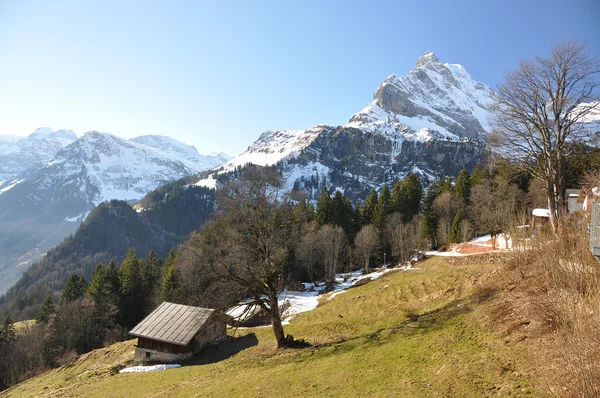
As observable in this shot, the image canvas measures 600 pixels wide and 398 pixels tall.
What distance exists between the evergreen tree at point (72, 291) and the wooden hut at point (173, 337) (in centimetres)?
4639

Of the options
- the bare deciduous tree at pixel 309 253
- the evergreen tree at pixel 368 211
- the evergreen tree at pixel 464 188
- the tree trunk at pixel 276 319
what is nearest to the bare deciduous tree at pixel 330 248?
the bare deciduous tree at pixel 309 253

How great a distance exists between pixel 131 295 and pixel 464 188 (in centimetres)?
7282

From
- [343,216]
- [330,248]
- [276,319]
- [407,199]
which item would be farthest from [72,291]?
[407,199]

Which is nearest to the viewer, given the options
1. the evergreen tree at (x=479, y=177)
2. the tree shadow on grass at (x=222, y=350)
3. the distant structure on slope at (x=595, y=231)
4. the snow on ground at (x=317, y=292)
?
the distant structure on slope at (x=595, y=231)

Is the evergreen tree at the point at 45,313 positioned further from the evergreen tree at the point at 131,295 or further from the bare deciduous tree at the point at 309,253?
the bare deciduous tree at the point at 309,253

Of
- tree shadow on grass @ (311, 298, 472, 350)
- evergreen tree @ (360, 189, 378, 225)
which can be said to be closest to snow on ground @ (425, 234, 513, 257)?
evergreen tree @ (360, 189, 378, 225)

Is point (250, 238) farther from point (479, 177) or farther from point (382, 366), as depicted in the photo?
point (479, 177)

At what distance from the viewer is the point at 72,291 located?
6431cm

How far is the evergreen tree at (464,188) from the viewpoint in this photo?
65938 mm

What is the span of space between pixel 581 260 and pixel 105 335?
6801 centimetres

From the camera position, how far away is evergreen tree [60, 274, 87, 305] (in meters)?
63.1

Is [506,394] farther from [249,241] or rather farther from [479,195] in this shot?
[479,195]

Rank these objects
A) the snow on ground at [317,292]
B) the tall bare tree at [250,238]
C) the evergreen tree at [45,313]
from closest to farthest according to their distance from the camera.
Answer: the tall bare tree at [250,238] → the snow on ground at [317,292] → the evergreen tree at [45,313]

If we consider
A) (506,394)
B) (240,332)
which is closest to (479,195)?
(240,332)
